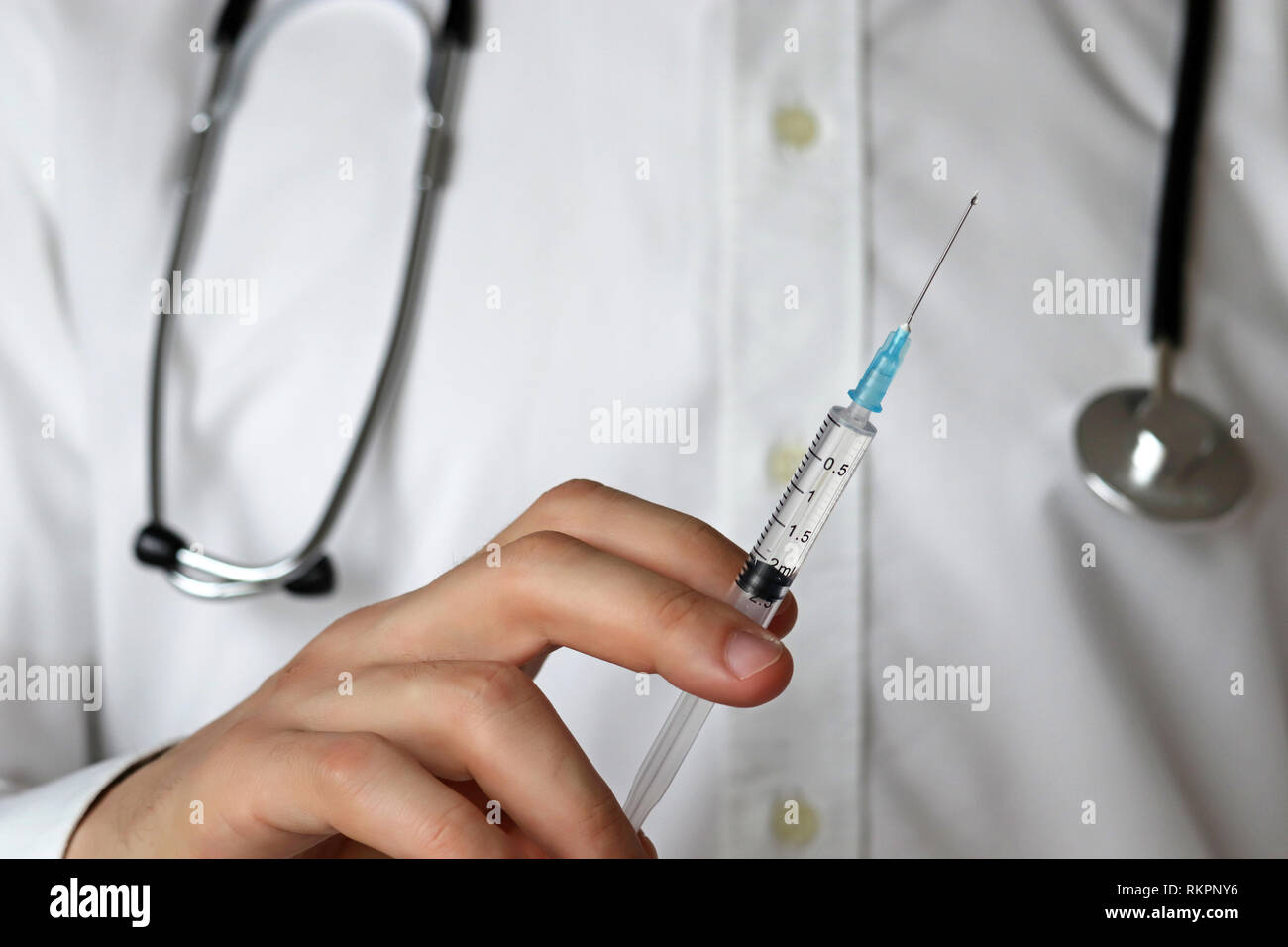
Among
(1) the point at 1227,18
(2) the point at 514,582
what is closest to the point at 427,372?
(2) the point at 514,582

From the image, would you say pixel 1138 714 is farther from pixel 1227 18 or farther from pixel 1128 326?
pixel 1227 18

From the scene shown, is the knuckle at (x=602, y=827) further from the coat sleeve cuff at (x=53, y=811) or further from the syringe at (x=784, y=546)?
the coat sleeve cuff at (x=53, y=811)

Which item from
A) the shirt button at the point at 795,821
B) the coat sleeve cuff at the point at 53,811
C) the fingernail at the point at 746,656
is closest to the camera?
the fingernail at the point at 746,656

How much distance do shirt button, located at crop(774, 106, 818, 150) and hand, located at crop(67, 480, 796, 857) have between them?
273 millimetres

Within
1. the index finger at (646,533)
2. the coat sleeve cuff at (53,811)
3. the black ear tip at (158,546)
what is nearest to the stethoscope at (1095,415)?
the black ear tip at (158,546)

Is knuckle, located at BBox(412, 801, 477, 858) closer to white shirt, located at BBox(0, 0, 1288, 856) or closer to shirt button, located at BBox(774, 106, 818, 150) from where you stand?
white shirt, located at BBox(0, 0, 1288, 856)

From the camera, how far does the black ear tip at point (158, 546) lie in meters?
0.53

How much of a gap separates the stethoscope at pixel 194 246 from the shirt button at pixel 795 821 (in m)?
0.26

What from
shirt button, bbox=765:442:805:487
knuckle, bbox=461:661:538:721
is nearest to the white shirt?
shirt button, bbox=765:442:805:487

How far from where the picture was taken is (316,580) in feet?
1.78

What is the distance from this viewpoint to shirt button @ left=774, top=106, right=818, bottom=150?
1.87ft

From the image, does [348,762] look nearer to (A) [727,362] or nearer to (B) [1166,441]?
(A) [727,362]

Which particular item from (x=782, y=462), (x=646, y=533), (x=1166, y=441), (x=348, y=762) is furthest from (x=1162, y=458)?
(x=348, y=762)
